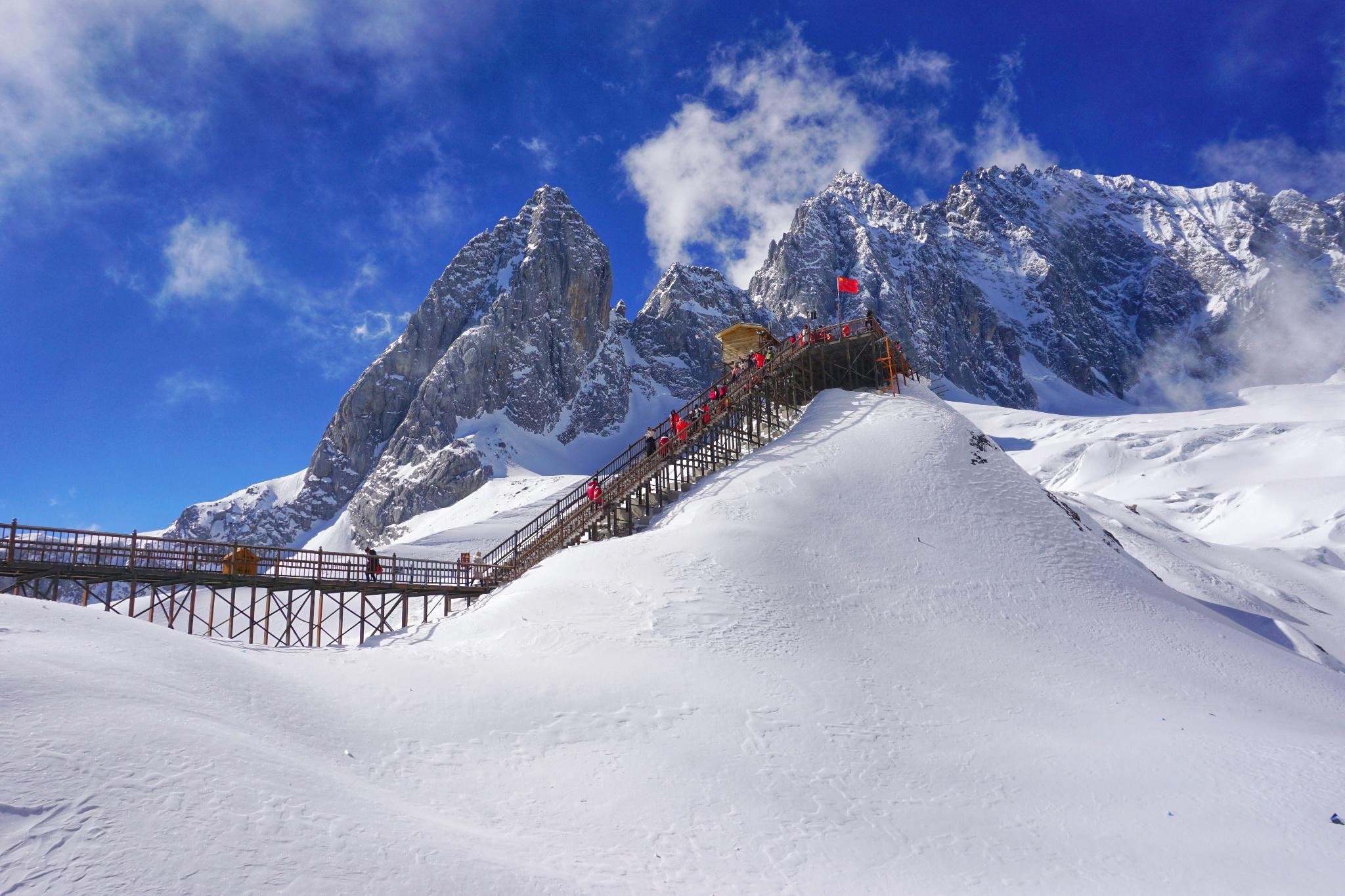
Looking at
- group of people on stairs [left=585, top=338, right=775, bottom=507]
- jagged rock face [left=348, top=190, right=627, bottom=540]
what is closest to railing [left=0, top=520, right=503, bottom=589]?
group of people on stairs [left=585, top=338, right=775, bottom=507]

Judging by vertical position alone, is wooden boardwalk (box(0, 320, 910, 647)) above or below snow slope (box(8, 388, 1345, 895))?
above

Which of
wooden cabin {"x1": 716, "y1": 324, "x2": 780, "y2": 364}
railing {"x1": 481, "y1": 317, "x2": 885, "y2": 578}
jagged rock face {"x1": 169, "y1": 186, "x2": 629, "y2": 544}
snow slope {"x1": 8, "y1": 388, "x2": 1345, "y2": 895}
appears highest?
jagged rock face {"x1": 169, "y1": 186, "x2": 629, "y2": 544}

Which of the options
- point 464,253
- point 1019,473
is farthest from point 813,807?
point 464,253

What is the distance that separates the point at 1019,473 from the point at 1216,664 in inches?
438

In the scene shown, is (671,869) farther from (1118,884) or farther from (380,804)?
(1118,884)

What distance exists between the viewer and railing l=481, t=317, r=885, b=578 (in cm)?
3103

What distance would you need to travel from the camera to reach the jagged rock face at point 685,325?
169000 mm

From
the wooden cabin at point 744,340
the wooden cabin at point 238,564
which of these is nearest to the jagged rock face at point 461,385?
the wooden cabin at point 744,340

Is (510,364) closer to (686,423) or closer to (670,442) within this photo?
(686,423)

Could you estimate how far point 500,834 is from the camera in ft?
32.9

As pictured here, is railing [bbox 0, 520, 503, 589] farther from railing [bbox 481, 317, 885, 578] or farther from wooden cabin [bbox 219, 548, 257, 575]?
railing [bbox 481, 317, 885, 578]

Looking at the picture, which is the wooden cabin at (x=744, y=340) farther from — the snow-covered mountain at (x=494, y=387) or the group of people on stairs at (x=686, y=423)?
the snow-covered mountain at (x=494, y=387)

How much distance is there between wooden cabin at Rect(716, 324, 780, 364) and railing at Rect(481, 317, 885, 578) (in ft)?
11.7

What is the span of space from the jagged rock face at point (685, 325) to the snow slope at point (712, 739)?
136 m
